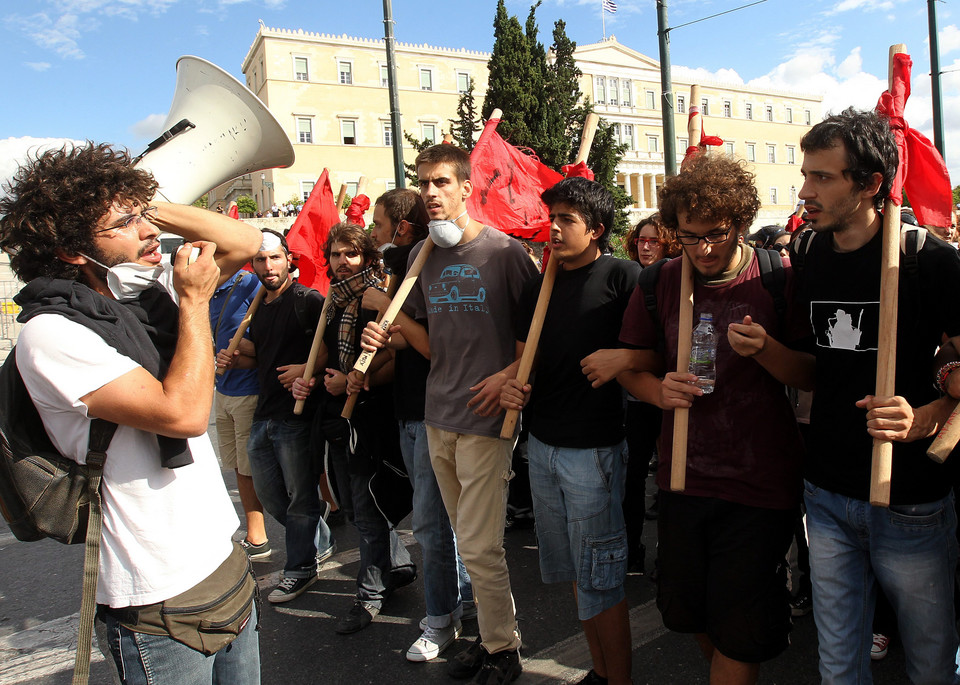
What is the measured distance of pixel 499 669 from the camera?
297 cm

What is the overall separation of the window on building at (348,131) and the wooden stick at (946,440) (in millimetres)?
52444

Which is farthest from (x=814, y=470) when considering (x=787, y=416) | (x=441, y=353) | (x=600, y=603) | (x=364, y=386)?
(x=364, y=386)

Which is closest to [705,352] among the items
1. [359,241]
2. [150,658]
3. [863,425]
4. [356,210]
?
[863,425]

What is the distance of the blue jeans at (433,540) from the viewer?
10.9 ft

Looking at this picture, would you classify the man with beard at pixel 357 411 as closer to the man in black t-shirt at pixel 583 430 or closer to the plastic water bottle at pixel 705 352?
the man in black t-shirt at pixel 583 430

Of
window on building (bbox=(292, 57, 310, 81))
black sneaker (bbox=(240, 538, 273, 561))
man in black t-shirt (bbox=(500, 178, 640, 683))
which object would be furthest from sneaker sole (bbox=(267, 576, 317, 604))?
window on building (bbox=(292, 57, 310, 81))

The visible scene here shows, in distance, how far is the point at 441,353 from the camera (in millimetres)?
3197

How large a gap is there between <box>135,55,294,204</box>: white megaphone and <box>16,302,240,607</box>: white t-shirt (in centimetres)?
89

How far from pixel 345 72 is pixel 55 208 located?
180 feet

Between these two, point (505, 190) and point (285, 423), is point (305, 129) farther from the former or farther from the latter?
point (505, 190)

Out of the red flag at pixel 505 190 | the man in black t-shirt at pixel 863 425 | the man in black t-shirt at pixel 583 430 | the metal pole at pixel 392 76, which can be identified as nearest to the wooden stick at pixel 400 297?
the red flag at pixel 505 190

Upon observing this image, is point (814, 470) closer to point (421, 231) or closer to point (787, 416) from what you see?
point (787, 416)

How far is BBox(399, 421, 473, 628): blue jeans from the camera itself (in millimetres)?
3322

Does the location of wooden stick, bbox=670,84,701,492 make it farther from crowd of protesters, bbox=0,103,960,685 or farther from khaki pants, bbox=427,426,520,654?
khaki pants, bbox=427,426,520,654
